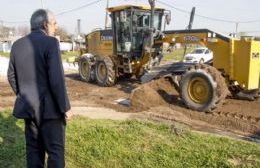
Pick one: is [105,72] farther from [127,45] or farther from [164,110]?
[164,110]

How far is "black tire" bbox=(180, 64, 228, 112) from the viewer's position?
9.56 meters

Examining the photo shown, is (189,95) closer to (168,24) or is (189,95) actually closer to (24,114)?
(168,24)

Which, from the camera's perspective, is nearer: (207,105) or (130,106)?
(207,105)

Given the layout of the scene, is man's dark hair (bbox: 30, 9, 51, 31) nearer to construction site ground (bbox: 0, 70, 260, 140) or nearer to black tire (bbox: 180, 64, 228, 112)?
construction site ground (bbox: 0, 70, 260, 140)

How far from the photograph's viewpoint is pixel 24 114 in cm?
433

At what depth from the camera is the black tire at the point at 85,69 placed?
15.8m

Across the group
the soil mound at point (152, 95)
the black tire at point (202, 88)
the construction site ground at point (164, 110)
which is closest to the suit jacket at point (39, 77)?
the construction site ground at point (164, 110)

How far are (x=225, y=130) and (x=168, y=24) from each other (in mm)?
6323

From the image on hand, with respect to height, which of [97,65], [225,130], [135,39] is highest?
[135,39]

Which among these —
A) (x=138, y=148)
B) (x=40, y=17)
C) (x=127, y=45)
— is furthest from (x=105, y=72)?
(x=40, y=17)

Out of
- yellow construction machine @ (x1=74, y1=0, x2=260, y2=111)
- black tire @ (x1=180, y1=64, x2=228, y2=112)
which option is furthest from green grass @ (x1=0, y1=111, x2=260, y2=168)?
yellow construction machine @ (x1=74, y1=0, x2=260, y2=111)

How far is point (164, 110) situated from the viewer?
9.98 meters

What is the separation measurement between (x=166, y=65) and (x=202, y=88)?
6.44 ft

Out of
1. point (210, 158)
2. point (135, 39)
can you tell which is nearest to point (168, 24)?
point (135, 39)
